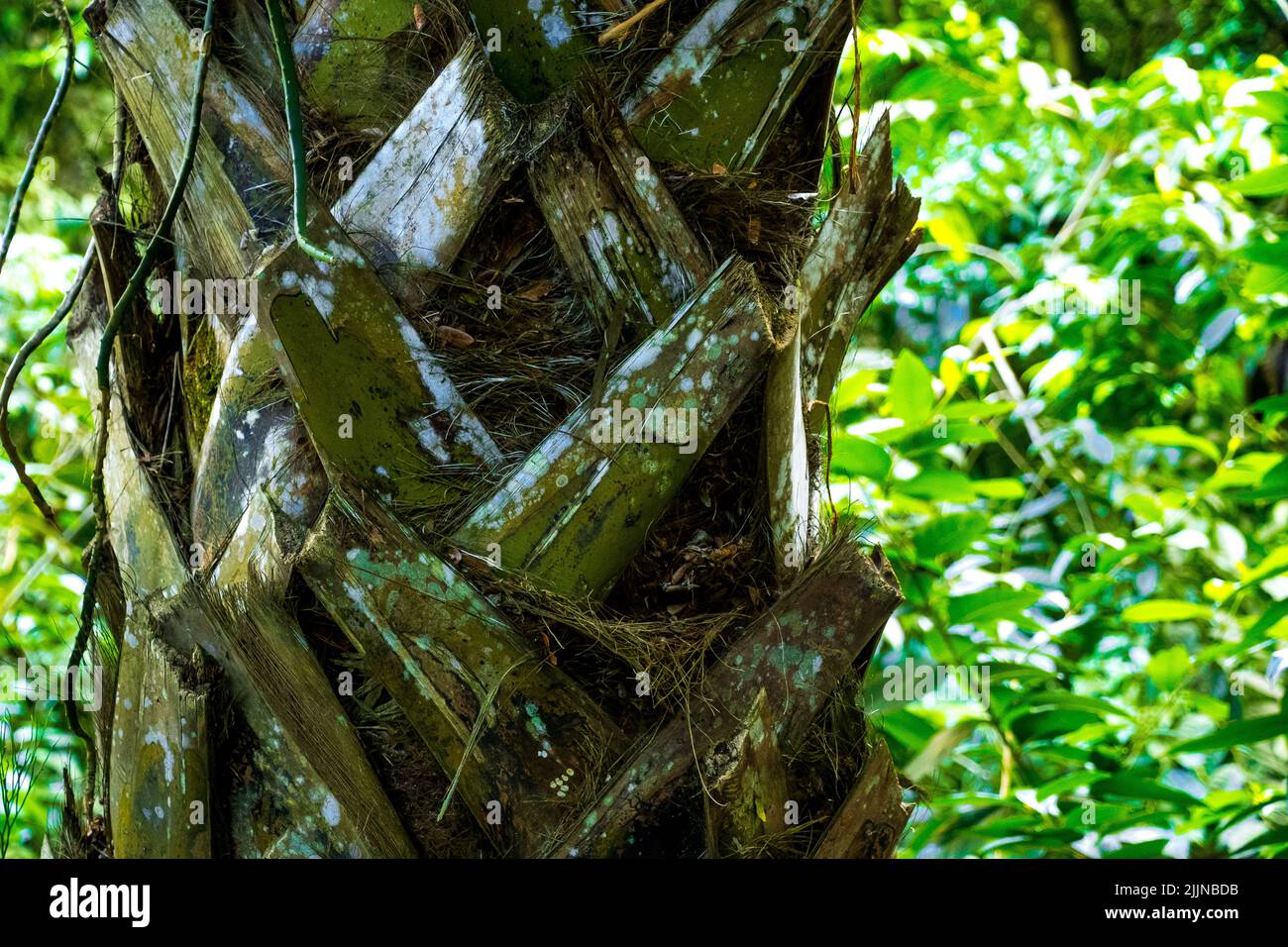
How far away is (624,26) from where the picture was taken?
3.44ft

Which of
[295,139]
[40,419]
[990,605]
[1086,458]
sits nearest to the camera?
[295,139]

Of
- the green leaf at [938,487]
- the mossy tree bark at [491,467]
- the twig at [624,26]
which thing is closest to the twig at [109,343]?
the mossy tree bark at [491,467]

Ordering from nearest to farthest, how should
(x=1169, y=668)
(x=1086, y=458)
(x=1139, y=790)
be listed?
1. (x=1139, y=790)
2. (x=1169, y=668)
3. (x=1086, y=458)

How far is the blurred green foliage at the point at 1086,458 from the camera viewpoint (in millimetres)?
1857

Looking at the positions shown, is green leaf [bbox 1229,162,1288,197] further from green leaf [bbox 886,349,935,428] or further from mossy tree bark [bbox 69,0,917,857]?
mossy tree bark [bbox 69,0,917,857]

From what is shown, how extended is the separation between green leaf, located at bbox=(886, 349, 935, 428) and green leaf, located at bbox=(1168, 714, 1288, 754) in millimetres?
707

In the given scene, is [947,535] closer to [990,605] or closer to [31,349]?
[990,605]

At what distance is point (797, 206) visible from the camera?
1.16 metres

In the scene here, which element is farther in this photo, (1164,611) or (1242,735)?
(1164,611)

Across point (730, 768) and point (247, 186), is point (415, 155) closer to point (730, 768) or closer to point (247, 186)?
point (247, 186)

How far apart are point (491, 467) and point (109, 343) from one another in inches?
19.6

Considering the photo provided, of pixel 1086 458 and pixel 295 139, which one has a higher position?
pixel 1086 458

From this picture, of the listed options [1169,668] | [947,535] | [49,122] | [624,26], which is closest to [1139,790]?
[1169,668]

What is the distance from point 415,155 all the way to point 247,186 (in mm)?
199
